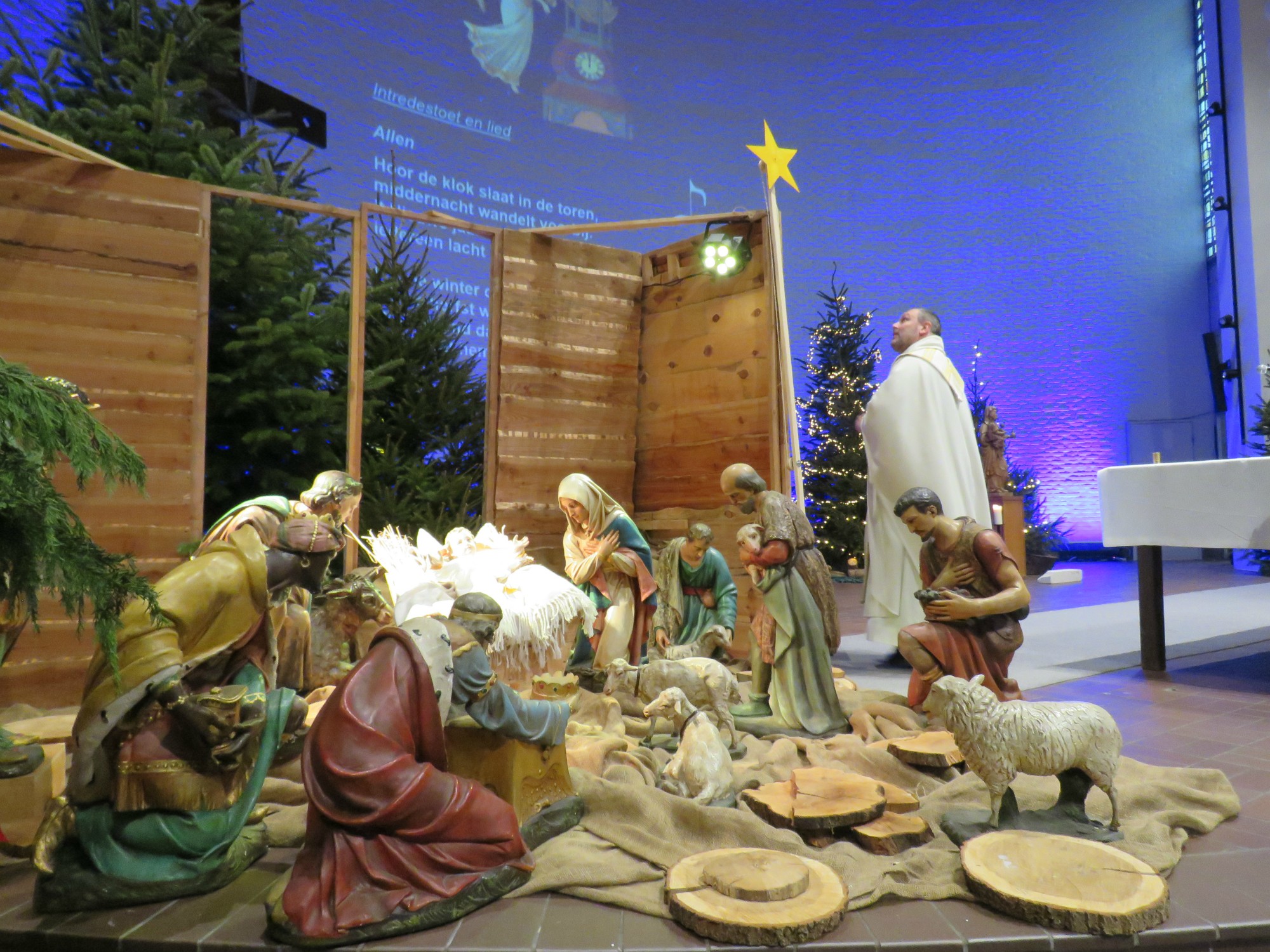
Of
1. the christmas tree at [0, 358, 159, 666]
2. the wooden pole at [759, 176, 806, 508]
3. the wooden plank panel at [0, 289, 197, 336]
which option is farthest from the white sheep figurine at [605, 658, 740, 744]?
the wooden plank panel at [0, 289, 197, 336]

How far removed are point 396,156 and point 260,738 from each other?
11356mm

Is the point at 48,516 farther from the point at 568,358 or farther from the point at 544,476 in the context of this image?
the point at 568,358

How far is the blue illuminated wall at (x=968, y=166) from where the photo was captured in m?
16.3

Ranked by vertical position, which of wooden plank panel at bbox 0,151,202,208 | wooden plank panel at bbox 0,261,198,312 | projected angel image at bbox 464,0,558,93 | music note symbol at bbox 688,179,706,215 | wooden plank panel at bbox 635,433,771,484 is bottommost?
wooden plank panel at bbox 635,433,771,484

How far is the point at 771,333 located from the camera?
250 inches

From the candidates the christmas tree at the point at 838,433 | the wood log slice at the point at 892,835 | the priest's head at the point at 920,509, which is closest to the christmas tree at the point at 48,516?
the wood log slice at the point at 892,835

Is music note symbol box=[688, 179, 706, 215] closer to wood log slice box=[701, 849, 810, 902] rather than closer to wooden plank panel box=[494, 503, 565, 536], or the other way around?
wooden plank panel box=[494, 503, 565, 536]

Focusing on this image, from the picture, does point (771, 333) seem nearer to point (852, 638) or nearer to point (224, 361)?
point (852, 638)

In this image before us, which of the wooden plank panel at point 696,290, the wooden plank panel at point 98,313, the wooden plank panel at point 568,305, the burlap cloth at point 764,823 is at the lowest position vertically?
the burlap cloth at point 764,823

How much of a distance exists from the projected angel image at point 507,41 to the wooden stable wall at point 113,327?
32.0ft

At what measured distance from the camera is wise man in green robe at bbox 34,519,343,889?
241 centimetres

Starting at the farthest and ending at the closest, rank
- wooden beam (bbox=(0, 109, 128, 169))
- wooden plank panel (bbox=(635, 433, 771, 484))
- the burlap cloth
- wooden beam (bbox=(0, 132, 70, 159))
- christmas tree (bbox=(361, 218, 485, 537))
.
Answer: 1. christmas tree (bbox=(361, 218, 485, 537))
2. wooden plank panel (bbox=(635, 433, 771, 484))
3. wooden beam (bbox=(0, 132, 70, 159))
4. wooden beam (bbox=(0, 109, 128, 169))
5. the burlap cloth

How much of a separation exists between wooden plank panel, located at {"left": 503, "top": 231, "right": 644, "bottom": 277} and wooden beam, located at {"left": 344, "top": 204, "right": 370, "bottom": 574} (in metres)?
1.17

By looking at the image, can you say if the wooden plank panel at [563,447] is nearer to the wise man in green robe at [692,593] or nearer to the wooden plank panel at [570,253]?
the wooden plank panel at [570,253]
